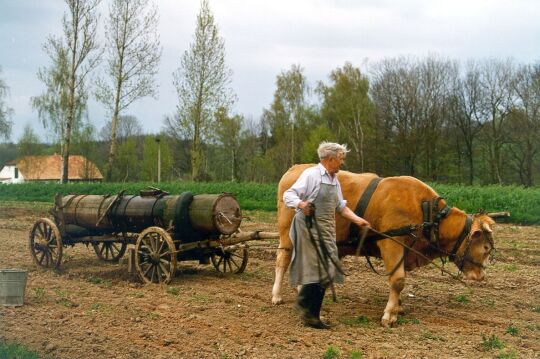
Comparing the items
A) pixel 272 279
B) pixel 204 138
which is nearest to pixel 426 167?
pixel 204 138

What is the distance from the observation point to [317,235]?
7.16 m

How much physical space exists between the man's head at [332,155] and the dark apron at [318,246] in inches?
8.9

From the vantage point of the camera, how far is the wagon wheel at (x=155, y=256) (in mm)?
10078

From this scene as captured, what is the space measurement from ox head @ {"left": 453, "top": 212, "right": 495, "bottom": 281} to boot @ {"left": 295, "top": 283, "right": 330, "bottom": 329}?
83.8 inches

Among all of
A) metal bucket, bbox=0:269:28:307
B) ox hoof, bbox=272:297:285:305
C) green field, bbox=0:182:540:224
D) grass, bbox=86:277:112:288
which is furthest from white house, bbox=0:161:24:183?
ox hoof, bbox=272:297:285:305

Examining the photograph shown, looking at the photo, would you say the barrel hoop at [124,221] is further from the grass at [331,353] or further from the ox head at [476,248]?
the grass at [331,353]

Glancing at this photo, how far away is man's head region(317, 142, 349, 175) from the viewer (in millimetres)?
7121

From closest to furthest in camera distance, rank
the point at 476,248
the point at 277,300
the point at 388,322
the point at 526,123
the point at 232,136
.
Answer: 1. the point at 388,322
2. the point at 476,248
3. the point at 277,300
4. the point at 526,123
5. the point at 232,136

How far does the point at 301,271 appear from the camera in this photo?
7.17 meters

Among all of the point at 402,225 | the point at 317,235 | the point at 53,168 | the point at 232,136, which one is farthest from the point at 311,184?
the point at 53,168

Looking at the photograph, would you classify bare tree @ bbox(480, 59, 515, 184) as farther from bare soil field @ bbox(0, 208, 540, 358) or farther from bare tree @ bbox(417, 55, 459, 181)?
bare soil field @ bbox(0, 208, 540, 358)

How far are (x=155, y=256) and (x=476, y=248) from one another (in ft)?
17.1

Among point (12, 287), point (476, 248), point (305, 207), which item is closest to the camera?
point (305, 207)

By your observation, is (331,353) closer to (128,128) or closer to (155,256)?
(155,256)
